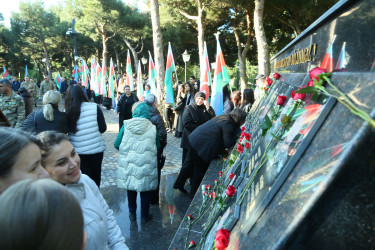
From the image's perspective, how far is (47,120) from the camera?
385cm

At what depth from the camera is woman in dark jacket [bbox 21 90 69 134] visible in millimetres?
3809

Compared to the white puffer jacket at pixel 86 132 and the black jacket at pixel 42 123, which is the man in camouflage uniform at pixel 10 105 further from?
the white puffer jacket at pixel 86 132

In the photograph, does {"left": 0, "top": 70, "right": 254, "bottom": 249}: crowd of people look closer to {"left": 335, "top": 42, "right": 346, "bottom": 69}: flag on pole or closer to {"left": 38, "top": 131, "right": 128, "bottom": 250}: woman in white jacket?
{"left": 38, "top": 131, "right": 128, "bottom": 250}: woman in white jacket

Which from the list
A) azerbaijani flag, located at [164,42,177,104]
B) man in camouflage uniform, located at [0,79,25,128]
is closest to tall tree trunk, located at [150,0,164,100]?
azerbaijani flag, located at [164,42,177,104]

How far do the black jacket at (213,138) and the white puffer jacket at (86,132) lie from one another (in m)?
1.43

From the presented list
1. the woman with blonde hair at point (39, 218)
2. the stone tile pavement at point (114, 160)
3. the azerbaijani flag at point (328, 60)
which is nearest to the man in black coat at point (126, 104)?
the stone tile pavement at point (114, 160)

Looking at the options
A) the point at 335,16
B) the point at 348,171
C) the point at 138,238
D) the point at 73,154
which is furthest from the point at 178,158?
the point at 348,171

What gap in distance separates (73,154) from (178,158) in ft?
18.1

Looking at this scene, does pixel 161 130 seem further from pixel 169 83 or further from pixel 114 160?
pixel 169 83

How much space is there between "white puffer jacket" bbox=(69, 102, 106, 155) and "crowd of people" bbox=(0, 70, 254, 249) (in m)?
0.01

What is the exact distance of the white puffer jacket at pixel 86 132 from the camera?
404 cm

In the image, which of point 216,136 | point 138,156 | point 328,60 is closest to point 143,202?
point 138,156

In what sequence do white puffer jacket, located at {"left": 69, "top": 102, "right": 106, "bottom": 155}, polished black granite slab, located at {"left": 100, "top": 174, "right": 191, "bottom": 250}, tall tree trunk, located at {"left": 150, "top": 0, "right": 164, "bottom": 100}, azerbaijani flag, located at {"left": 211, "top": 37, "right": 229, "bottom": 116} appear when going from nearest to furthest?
polished black granite slab, located at {"left": 100, "top": 174, "right": 191, "bottom": 250}
white puffer jacket, located at {"left": 69, "top": 102, "right": 106, "bottom": 155}
azerbaijani flag, located at {"left": 211, "top": 37, "right": 229, "bottom": 116}
tall tree trunk, located at {"left": 150, "top": 0, "right": 164, "bottom": 100}

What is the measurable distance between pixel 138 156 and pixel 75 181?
2116 mm
